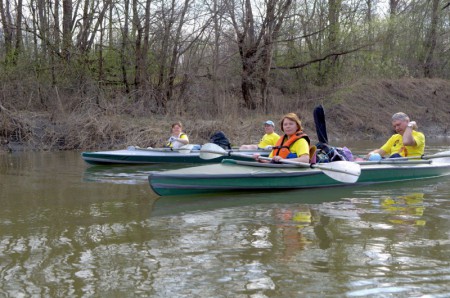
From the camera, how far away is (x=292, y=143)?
7.48 metres

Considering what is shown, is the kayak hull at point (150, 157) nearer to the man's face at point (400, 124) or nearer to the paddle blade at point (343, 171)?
the man's face at point (400, 124)

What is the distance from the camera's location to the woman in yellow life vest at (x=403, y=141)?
8484 mm

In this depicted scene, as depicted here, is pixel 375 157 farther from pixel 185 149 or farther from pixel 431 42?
pixel 431 42

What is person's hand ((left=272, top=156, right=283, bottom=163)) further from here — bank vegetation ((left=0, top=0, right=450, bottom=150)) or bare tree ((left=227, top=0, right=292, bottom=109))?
bare tree ((left=227, top=0, right=292, bottom=109))

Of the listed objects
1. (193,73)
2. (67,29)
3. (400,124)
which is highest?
(67,29)

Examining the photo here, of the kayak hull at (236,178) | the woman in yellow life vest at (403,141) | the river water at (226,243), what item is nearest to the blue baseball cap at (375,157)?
the woman in yellow life vest at (403,141)

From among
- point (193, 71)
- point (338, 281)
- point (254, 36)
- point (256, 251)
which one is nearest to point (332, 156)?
point (256, 251)

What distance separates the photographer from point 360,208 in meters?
6.36

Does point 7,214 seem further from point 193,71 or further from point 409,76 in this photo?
point 409,76

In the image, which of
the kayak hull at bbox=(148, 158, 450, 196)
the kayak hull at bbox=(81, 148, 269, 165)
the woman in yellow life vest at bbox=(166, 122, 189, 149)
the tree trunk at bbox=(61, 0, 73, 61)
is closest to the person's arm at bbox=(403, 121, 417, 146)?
the kayak hull at bbox=(148, 158, 450, 196)

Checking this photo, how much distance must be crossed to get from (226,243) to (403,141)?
499cm

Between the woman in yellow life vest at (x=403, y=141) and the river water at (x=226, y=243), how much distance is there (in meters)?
1.03

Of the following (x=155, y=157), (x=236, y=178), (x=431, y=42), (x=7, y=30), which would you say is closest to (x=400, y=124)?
(x=236, y=178)

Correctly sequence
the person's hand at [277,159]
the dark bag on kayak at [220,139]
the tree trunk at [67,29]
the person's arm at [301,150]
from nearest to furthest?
the person's hand at [277,159] → the person's arm at [301,150] → the dark bag on kayak at [220,139] → the tree trunk at [67,29]
